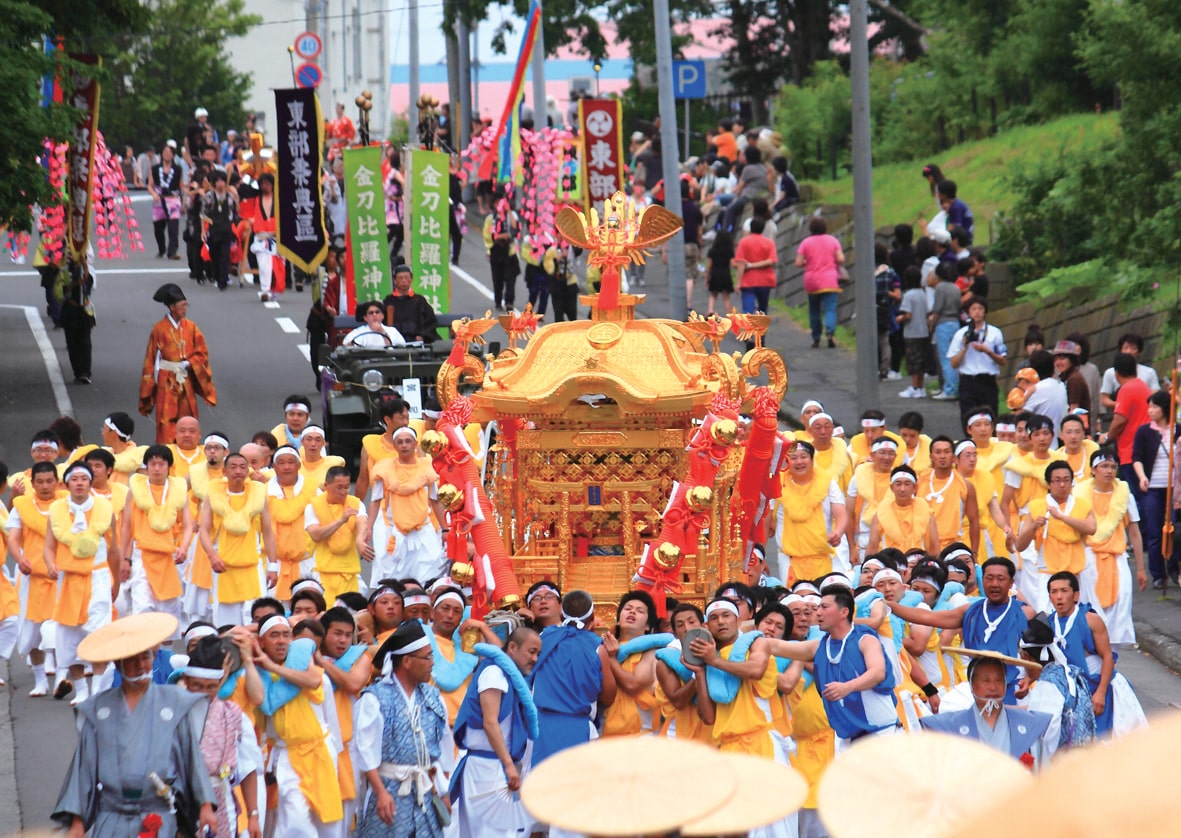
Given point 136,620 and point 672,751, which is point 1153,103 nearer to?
point 136,620

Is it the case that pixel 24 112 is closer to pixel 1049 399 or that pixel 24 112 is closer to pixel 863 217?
pixel 863 217

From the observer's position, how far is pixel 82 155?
1972cm

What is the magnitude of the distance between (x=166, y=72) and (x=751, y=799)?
132 ft

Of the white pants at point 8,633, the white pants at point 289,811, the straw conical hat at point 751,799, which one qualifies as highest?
the straw conical hat at point 751,799

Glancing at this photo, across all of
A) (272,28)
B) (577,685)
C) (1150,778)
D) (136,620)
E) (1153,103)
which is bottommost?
(577,685)

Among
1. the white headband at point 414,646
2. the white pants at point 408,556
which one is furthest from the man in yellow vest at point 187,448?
the white headband at point 414,646

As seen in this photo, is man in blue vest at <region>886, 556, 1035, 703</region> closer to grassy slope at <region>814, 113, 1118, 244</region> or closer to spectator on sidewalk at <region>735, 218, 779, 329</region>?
spectator on sidewalk at <region>735, 218, 779, 329</region>

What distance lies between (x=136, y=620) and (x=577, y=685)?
233 cm

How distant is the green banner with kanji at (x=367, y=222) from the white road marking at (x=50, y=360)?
11.8ft

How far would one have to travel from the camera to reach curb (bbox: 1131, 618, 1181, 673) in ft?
42.0

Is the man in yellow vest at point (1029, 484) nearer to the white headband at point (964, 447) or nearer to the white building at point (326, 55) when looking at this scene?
the white headband at point (964, 447)

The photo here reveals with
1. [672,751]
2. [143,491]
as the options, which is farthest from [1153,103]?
[672,751]

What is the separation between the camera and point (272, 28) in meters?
51.3

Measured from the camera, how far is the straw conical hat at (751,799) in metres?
3.25
